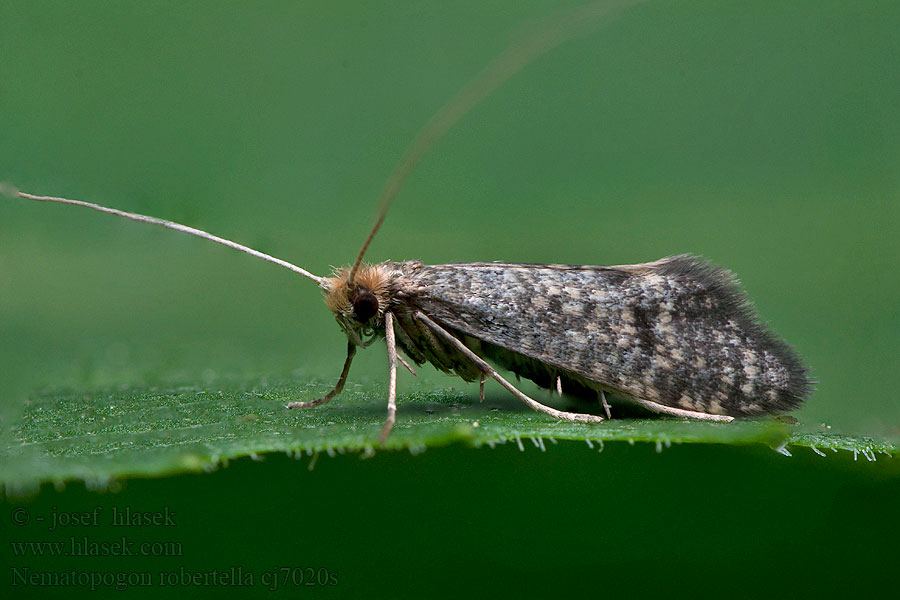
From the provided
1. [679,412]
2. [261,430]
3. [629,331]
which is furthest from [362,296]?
[679,412]

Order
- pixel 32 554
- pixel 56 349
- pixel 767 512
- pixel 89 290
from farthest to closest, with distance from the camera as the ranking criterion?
pixel 89 290 → pixel 56 349 → pixel 767 512 → pixel 32 554

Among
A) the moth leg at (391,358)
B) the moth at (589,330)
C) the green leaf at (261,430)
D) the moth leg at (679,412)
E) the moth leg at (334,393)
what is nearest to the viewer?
the green leaf at (261,430)

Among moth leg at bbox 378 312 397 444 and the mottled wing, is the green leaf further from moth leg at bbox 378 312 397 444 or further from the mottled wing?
the mottled wing

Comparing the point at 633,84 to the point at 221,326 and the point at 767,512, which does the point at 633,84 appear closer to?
the point at 221,326

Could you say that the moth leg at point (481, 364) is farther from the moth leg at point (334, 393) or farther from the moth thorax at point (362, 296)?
the moth leg at point (334, 393)

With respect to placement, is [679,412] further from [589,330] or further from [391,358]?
[391,358]

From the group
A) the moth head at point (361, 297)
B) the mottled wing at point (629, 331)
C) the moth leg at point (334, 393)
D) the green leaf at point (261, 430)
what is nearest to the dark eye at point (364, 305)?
the moth head at point (361, 297)

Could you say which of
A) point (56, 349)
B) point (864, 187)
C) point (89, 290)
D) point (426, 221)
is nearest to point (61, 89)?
point (89, 290)
